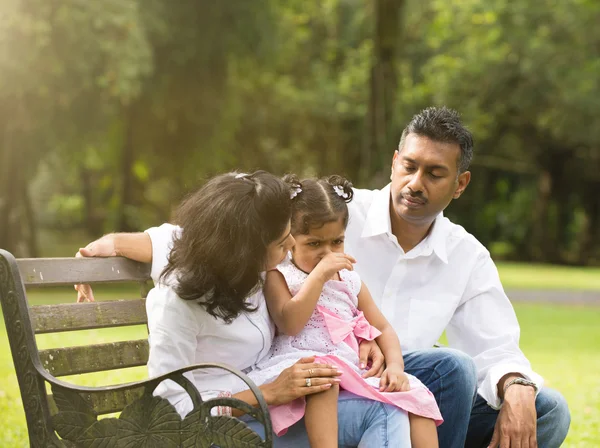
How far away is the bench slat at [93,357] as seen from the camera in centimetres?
330

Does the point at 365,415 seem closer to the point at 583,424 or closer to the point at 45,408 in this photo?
the point at 45,408

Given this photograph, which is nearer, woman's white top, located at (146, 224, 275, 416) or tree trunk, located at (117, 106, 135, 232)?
woman's white top, located at (146, 224, 275, 416)

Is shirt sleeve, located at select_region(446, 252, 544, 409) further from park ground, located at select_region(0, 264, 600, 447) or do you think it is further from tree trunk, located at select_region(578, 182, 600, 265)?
tree trunk, located at select_region(578, 182, 600, 265)

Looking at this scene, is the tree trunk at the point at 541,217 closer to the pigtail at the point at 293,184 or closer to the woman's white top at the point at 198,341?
the pigtail at the point at 293,184

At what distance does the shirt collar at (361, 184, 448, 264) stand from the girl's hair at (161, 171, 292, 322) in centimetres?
117

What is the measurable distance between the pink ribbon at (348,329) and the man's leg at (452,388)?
0.90 ft

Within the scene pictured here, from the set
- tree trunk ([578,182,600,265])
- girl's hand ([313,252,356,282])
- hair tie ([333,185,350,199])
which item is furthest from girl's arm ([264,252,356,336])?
tree trunk ([578,182,600,265])

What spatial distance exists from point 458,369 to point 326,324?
540mm

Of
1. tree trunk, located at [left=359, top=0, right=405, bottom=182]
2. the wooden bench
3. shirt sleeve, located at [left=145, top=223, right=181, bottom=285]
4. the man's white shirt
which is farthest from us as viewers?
tree trunk, located at [left=359, top=0, right=405, bottom=182]

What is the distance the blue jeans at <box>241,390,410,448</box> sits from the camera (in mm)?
3125

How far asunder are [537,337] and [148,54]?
918cm

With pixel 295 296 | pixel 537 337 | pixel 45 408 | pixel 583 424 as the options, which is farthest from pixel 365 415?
pixel 537 337

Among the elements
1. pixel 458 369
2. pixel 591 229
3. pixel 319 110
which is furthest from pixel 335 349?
pixel 591 229

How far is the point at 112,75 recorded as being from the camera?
1736 cm
